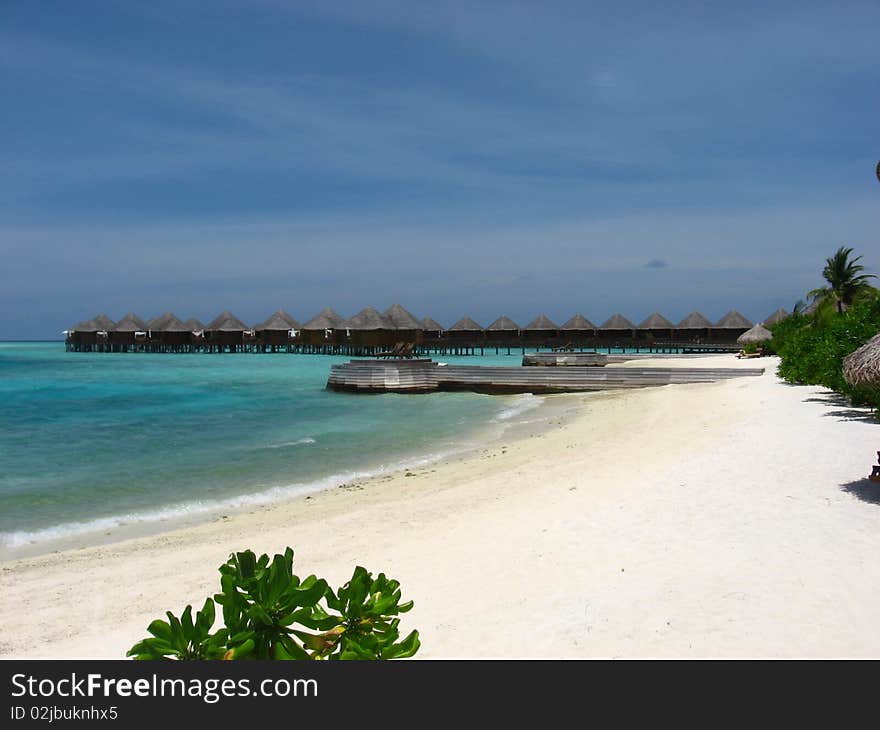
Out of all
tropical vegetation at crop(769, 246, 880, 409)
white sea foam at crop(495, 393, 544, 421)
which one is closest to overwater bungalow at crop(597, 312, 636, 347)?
tropical vegetation at crop(769, 246, 880, 409)

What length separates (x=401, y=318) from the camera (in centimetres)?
5856

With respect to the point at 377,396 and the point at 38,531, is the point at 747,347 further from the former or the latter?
the point at 38,531

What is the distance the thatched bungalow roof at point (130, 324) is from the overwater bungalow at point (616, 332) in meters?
50.3

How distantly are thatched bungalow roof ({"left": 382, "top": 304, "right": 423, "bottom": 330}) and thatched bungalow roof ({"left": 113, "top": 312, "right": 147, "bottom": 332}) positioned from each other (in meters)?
35.0

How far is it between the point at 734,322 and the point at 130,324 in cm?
6276

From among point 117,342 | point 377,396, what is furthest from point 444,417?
point 117,342

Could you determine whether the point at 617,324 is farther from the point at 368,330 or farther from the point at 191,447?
the point at 191,447

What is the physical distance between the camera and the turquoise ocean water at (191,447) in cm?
963

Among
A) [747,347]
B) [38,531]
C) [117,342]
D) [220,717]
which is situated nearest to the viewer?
[220,717]

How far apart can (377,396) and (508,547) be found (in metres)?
22.5

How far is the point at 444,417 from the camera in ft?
67.7

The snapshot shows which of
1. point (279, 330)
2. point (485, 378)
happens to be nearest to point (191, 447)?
point (485, 378)

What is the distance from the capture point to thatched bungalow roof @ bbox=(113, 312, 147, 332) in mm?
78562

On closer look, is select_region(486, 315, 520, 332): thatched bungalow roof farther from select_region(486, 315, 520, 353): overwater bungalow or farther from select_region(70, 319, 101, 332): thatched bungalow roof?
select_region(70, 319, 101, 332): thatched bungalow roof
